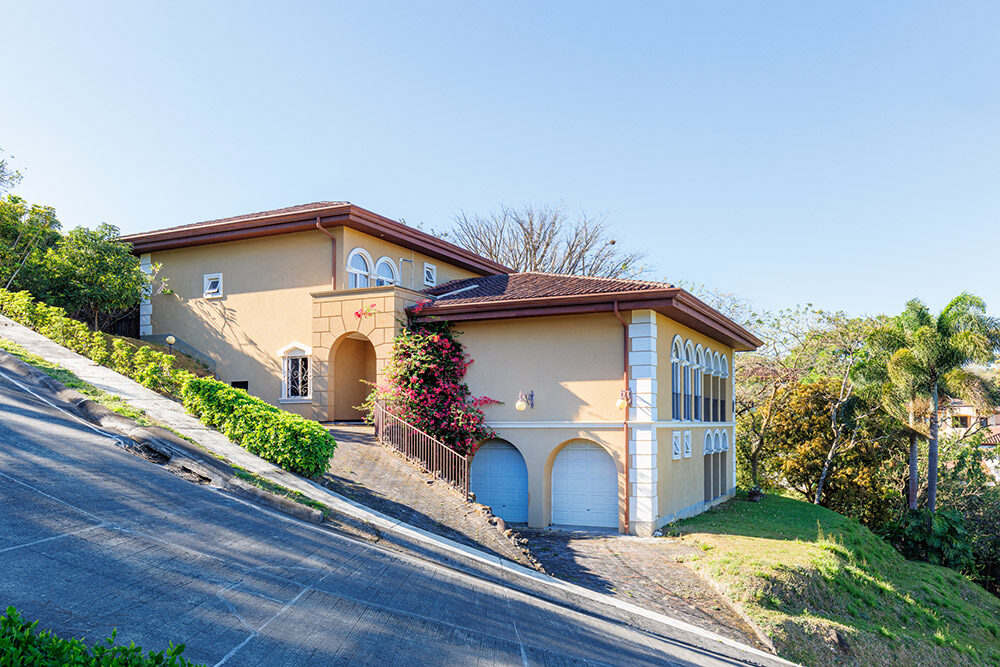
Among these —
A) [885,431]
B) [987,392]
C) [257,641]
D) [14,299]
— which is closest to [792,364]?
[885,431]

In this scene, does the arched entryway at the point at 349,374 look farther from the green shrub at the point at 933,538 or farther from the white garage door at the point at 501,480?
the green shrub at the point at 933,538

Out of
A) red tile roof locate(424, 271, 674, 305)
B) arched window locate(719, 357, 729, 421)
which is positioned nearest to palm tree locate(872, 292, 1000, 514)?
arched window locate(719, 357, 729, 421)

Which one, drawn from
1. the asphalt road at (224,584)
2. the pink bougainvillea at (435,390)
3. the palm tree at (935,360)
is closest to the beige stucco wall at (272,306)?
the pink bougainvillea at (435,390)

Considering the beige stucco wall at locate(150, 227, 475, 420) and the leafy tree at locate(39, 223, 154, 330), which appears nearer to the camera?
the beige stucco wall at locate(150, 227, 475, 420)

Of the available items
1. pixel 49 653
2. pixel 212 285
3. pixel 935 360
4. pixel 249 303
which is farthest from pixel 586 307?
pixel 935 360

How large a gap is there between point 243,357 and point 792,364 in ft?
80.1

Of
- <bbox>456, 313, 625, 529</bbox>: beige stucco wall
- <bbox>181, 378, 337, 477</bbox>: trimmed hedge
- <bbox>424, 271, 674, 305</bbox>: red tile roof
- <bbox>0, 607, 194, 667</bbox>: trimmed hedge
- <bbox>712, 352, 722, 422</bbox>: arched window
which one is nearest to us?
<bbox>0, 607, 194, 667</bbox>: trimmed hedge

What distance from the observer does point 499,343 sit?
16.8 metres

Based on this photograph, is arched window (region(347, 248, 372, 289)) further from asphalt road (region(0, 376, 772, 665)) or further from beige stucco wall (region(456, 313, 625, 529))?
asphalt road (region(0, 376, 772, 665))

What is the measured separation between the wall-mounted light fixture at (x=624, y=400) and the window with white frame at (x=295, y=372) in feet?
26.4

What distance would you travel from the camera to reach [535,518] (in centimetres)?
1611

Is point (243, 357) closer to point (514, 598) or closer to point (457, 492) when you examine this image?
point (457, 492)

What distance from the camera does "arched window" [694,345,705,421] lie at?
19.8 m

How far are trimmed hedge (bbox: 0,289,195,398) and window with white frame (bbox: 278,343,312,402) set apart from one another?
4035mm
